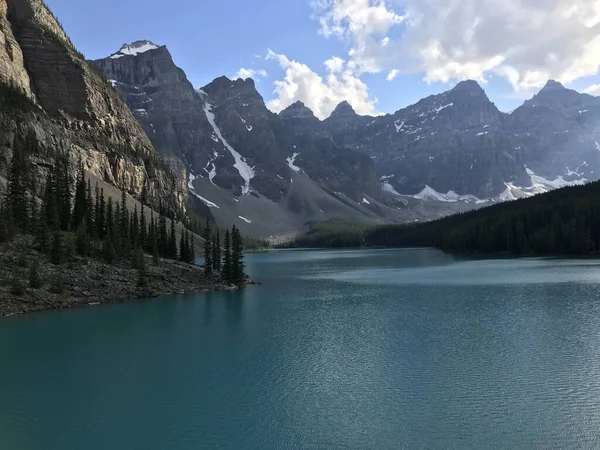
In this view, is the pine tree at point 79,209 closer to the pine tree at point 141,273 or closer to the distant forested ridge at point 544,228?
the pine tree at point 141,273

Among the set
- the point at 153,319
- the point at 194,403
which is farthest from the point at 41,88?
the point at 194,403

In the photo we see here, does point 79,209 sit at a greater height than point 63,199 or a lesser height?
lesser

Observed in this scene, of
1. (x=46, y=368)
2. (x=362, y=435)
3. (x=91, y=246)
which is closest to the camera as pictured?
(x=362, y=435)

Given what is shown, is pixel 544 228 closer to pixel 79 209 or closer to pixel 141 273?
pixel 141 273

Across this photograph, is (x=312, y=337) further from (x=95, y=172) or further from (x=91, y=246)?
(x=95, y=172)

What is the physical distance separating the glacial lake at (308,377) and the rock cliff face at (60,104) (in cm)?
8196

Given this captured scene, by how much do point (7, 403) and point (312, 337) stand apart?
22775mm

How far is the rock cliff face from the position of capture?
395ft

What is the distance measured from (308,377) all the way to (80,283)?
42083 millimetres

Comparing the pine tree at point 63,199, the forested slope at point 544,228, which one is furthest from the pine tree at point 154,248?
the forested slope at point 544,228

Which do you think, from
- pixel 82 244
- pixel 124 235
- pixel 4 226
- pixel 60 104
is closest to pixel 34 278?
pixel 4 226

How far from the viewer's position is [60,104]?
158 metres

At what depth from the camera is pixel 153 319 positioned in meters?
52.3

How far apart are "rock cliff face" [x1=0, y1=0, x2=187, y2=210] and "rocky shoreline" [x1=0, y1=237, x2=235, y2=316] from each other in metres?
56.1
